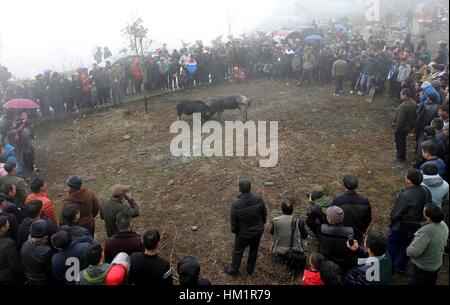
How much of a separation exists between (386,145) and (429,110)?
173cm

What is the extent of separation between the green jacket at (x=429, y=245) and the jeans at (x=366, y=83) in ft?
33.4

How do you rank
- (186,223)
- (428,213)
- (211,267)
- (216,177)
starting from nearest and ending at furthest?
(428,213) < (211,267) < (186,223) < (216,177)

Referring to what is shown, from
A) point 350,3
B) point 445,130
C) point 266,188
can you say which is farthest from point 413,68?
point 350,3

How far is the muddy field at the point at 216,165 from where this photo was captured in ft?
22.0

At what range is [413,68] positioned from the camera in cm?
1240

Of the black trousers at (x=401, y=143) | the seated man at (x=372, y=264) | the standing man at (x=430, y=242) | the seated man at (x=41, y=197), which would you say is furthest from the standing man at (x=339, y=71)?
the seated man at (x=41, y=197)

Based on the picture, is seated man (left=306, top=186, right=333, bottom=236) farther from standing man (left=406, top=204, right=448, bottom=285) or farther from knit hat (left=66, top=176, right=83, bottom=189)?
knit hat (left=66, top=176, right=83, bottom=189)

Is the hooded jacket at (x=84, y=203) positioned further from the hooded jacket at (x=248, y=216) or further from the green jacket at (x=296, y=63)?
the green jacket at (x=296, y=63)

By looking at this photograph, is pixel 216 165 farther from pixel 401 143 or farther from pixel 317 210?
pixel 401 143

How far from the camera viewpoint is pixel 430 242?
A: 13.9 feet

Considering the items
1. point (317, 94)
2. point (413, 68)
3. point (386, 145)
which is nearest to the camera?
point (386, 145)
